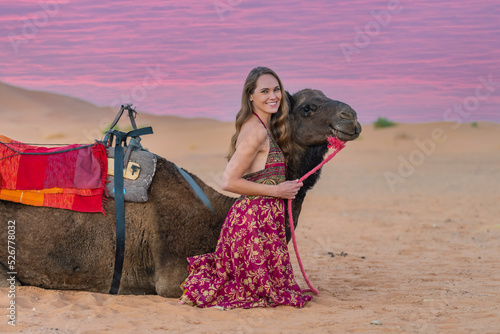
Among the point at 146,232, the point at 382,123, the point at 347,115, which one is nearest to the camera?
the point at 347,115

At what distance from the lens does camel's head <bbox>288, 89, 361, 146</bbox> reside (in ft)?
21.9

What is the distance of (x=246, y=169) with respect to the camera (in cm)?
647

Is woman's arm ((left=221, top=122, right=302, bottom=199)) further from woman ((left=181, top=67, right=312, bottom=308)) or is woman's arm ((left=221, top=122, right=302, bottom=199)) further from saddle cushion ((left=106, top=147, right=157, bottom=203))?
saddle cushion ((left=106, top=147, right=157, bottom=203))

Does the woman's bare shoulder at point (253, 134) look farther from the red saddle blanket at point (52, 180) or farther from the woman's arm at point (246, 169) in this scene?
the red saddle blanket at point (52, 180)

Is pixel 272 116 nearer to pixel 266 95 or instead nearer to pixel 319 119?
pixel 266 95

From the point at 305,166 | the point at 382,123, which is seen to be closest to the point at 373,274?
the point at 305,166

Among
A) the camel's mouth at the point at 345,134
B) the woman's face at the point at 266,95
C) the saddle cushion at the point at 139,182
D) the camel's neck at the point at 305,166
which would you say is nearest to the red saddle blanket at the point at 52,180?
the saddle cushion at the point at 139,182

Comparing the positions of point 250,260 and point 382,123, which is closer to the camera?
point 250,260

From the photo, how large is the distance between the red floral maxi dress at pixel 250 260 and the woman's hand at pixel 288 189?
135 mm

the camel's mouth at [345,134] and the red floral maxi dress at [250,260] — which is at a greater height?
the camel's mouth at [345,134]

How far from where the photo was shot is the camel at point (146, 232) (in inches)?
264

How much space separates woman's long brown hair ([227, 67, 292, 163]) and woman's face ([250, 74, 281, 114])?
0.17 ft

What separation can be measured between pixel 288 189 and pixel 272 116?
878mm

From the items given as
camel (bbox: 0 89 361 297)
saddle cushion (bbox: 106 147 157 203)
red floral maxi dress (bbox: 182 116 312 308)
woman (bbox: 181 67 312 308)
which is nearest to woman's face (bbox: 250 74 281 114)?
woman (bbox: 181 67 312 308)
